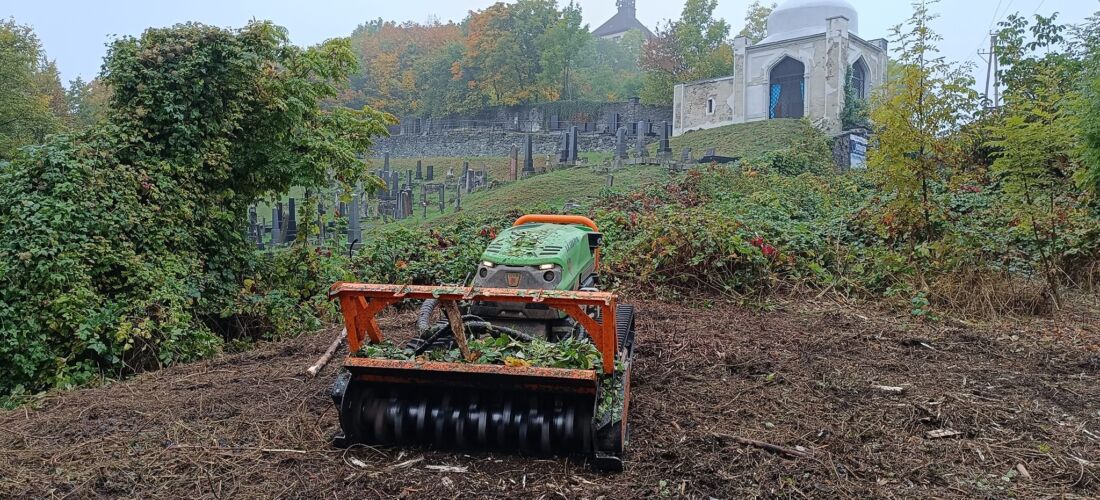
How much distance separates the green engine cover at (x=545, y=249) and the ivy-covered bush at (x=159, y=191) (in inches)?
139

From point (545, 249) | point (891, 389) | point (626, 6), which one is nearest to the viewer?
point (545, 249)

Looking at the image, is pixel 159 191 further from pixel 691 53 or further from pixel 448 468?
pixel 691 53

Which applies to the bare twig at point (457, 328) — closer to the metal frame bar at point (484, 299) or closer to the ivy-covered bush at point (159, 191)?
the metal frame bar at point (484, 299)

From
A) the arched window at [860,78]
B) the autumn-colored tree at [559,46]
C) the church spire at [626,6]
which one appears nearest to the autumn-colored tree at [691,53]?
the autumn-colored tree at [559,46]

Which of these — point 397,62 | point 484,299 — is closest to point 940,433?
point 484,299

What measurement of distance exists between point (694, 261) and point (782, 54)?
2803cm

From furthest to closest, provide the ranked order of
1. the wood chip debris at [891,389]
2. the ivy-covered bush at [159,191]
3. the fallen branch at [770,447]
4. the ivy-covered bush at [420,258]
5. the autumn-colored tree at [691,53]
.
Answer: the autumn-colored tree at [691,53], the ivy-covered bush at [420,258], the ivy-covered bush at [159,191], the wood chip debris at [891,389], the fallen branch at [770,447]

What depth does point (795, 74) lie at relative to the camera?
113 feet

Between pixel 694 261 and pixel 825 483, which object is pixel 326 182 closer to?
pixel 694 261

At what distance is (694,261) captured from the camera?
375 inches

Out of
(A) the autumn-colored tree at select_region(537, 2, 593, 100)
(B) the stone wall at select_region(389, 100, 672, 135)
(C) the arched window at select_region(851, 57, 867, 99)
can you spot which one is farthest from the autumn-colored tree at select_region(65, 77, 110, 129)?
(C) the arched window at select_region(851, 57, 867, 99)

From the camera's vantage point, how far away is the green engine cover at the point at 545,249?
500 centimetres

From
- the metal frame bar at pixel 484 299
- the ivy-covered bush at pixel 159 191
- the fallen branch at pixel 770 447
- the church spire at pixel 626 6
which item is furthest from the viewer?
the church spire at pixel 626 6

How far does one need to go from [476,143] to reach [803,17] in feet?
55.4
